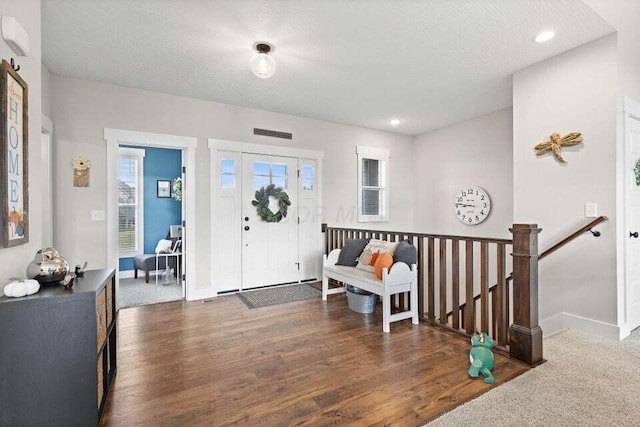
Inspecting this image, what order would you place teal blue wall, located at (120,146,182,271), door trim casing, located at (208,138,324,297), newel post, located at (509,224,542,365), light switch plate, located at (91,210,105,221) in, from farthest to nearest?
teal blue wall, located at (120,146,182,271) → door trim casing, located at (208,138,324,297) → light switch plate, located at (91,210,105,221) → newel post, located at (509,224,542,365)

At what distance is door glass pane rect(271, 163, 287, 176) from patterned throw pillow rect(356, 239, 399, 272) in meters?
1.77

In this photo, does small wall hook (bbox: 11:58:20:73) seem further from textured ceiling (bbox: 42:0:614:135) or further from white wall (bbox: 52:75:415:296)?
white wall (bbox: 52:75:415:296)

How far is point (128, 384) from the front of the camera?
201cm

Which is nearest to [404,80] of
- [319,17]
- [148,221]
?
[319,17]

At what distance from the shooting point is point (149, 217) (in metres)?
5.60

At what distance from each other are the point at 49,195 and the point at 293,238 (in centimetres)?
286

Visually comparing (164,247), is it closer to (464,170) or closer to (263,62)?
(263,62)

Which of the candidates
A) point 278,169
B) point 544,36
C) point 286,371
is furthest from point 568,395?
point 278,169

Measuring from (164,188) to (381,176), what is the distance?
13.2ft

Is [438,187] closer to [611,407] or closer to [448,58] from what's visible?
[448,58]

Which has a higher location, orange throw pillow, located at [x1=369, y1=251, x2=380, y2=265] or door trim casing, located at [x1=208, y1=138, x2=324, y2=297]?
door trim casing, located at [x1=208, y1=138, x2=324, y2=297]

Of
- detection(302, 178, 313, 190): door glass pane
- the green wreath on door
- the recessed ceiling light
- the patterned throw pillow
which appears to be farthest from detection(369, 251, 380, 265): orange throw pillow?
the recessed ceiling light

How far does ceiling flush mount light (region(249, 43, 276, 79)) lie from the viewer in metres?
2.67

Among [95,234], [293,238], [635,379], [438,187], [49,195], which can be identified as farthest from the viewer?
[438,187]
